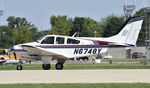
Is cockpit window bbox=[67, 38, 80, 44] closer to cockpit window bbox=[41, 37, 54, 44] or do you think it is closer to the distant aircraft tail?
cockpit window bbox=[41, 37, 54, 44]

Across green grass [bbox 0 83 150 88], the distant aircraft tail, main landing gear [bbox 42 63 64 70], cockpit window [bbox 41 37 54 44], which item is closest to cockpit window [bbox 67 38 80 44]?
cockpit window [bbox 41 37 54 44]

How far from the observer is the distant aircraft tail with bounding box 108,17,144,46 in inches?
1125

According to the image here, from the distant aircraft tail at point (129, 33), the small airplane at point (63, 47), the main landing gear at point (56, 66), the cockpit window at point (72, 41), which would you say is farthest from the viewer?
the distant aircraft tail at point (129, 33)

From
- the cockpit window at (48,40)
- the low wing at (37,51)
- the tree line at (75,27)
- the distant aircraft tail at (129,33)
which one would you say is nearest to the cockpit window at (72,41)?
the cockpit window at (48,40)

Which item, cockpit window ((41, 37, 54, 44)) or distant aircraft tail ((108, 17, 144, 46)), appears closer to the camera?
cockpit window ((41, 37, 54, 44))

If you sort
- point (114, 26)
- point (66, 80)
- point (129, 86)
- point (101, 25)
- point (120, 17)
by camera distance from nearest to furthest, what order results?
1. point (129, 86)
2. point (66, 80)
3. point (114, 26)
4. point (120, 17)
5. point (101, 25)

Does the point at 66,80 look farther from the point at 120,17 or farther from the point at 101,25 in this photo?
the point at 101,25

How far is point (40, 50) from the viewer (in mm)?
27172

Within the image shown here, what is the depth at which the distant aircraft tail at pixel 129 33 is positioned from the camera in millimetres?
28578

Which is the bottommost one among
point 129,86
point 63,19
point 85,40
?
point 129,86

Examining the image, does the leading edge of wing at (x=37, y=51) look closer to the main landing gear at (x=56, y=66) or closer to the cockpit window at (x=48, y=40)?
the cockpit window at (x=48, y=40)

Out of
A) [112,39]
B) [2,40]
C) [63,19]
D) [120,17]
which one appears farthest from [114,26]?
[112,39]

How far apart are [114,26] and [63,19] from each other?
2143cm

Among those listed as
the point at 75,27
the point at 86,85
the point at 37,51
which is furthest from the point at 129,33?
the point at 75,27
